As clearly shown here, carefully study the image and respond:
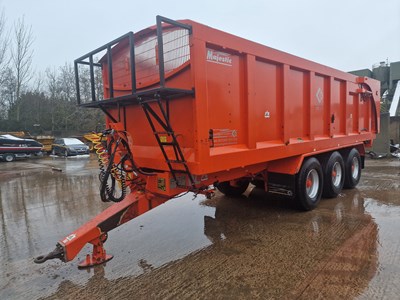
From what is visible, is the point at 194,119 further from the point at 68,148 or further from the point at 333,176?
the point at 68,148

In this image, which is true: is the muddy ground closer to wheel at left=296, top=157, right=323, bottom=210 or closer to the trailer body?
wheel at left=296, top=157, right=323, bottom=210

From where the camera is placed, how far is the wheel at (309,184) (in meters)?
5.56

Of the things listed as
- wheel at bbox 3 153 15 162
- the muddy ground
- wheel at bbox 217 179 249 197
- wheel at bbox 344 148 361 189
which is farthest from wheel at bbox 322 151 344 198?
wheel at bbox 3 153 15 162

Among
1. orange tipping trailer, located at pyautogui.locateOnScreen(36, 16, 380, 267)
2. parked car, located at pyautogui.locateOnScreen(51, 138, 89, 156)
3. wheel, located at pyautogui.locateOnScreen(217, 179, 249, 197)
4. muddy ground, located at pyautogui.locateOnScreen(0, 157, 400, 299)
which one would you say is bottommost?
muddy ground, located at pyautogui.locateOnScreen(0, 157, 400, 299)

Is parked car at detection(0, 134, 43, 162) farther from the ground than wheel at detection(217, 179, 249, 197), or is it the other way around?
parked car at detection(0, 134, 43, 162)

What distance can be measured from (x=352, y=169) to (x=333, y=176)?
1109mm

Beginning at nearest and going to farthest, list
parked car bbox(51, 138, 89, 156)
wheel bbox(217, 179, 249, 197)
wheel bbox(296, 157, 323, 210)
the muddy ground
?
1. the muddy ground
2. wheel bbox(296, 157, 323, 210)
3. wheel bbox(217, 179, 249, 197)
4. parked car bbox(51, 138, 89, 156)

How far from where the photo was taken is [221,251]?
13.7 ft

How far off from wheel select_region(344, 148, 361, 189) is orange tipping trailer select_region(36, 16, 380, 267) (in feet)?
5.77

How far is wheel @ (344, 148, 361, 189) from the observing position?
24.4 feet

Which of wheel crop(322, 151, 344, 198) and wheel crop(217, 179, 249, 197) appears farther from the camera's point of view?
wheel crop(217, 179, 249, 197)

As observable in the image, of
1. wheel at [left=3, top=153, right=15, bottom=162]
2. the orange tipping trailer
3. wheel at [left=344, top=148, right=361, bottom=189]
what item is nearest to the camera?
the orange tipping trailer

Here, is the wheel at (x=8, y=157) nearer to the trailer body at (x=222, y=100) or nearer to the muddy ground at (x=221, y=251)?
the muddy ground at (x=221, y=251)

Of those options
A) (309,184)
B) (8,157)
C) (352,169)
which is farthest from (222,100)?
(8,157)
